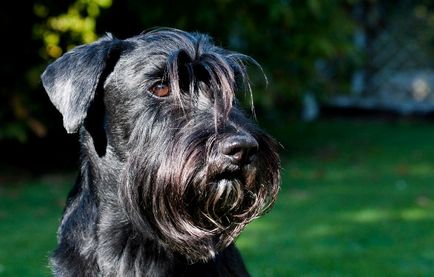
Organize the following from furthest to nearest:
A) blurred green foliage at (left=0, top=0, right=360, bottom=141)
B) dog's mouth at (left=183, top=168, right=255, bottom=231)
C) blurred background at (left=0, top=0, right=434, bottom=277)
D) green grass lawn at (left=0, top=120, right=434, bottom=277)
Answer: blurred green foliage at (left=0, top=0, right=360, bottom=141), blurred background at (left=0, top=0, right=434, bottom=277), green grass lawn at (left=0, top=120, right=434, bottom=277), dog's mouth at (left=183, top=168, right=255, bottom=231)

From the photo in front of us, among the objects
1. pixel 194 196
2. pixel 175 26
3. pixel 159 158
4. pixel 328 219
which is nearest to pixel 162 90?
pixel 159 158

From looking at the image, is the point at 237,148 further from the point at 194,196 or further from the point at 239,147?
the point at 194,196

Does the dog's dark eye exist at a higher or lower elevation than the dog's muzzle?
higher

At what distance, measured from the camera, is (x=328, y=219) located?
7.87 meters

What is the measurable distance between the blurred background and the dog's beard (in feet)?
6.55

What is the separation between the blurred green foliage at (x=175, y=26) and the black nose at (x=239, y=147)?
751 centimetres

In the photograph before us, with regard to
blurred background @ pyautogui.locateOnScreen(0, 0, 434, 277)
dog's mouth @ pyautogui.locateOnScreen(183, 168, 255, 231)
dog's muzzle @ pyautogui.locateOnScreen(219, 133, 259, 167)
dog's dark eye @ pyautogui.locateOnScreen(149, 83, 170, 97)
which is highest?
dog's dark eye @ pyautogui.locateOnScreen(149, 83, 170, 97)

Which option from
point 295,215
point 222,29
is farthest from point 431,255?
point 222,29

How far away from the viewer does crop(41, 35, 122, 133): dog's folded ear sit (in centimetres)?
354


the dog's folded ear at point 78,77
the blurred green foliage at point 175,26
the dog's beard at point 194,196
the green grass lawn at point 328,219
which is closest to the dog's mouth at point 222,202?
the dog's beard at point 194,196

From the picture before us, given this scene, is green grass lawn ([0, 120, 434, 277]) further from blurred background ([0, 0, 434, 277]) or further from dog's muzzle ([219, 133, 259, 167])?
dog's muzzle ([219, 133, 259, 167])

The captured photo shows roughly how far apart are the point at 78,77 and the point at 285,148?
9525mm

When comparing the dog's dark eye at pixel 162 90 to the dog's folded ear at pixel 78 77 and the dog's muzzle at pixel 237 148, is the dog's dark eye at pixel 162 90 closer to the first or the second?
the dog's folded ear at pixel 78 77

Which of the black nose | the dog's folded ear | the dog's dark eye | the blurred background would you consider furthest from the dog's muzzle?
the blurred background
